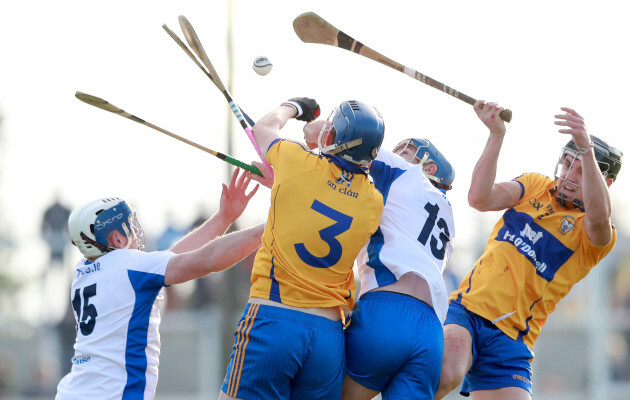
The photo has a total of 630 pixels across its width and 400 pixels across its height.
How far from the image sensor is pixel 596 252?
7.59 metres

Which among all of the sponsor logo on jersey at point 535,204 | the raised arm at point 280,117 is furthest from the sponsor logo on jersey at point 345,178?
the sponsor logo on jersey at point 535,204

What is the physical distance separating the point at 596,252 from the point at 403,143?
5.38 ft

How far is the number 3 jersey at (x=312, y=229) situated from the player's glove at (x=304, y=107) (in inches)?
29.8

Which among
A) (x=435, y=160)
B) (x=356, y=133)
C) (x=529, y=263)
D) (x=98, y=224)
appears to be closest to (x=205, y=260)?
(x=98, y=224)

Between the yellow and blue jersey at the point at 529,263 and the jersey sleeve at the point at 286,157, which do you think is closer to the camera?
the jersey sleeve at the point at 286,157

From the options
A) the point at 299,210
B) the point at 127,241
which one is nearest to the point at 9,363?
the point at 127,241

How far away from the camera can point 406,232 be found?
21.8ft

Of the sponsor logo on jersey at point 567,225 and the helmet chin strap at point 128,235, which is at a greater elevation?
the sponsor logo on jersey at point 567,225

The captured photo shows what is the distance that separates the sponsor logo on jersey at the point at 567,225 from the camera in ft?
24.6

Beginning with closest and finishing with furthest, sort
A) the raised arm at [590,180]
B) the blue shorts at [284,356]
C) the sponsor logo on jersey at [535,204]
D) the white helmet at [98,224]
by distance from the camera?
1. the blue shorts at [284,356]
2. the white helmet at [98,224]
3. the raised arm at [590,180]
4. the sponsor logo on jersey at [535,204]

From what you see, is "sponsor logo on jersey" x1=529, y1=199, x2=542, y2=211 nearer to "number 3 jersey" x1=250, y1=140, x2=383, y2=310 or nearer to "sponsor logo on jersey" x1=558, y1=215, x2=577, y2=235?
"sponsor logo on jersey" x1=558, y1=215, x2=577, y2=235

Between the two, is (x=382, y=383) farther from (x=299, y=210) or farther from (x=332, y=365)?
(x=299, y=210)

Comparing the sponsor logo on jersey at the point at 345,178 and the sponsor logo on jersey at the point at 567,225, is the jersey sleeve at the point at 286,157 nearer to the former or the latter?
the sponsor logo on jersey at the point at 345,178

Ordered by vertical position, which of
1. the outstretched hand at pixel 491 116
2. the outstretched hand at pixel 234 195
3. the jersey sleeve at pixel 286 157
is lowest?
the outstretched hand at pixel 234 195
